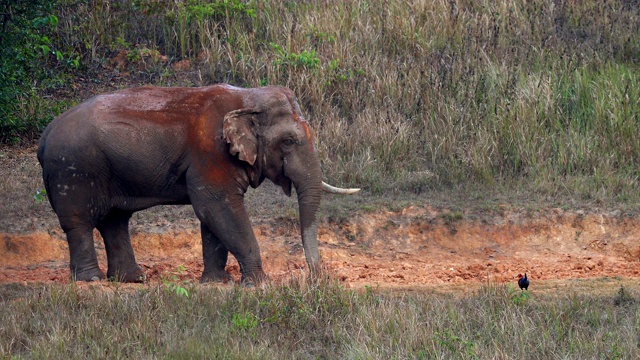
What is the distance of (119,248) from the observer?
31.1 feet

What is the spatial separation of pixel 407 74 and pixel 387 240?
3.46 m

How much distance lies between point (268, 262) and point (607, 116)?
4.66m

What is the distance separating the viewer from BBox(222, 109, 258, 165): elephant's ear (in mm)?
8680

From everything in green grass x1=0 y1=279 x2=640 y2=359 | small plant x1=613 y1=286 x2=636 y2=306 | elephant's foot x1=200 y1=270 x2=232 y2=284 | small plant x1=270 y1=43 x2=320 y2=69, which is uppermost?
green grass x1=0 y1=279 x2=640 y2=359

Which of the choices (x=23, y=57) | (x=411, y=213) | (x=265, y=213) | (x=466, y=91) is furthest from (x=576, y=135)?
(x=23, y=57)

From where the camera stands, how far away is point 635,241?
35.0 feet

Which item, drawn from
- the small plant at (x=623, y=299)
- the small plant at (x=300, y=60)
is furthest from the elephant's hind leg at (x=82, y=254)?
the small plant at (x=300, y=60)

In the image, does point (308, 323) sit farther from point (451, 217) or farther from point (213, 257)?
point (451, 217)

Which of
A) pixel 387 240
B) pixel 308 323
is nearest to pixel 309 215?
pixel 308 323

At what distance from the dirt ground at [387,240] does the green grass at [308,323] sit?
211 cm

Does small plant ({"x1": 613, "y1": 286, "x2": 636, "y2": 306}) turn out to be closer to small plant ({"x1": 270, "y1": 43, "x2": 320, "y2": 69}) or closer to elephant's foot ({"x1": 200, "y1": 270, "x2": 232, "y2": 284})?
elephant's foot ({"x1": 200, "y1": 270, "x2": 232, "y2": 284})

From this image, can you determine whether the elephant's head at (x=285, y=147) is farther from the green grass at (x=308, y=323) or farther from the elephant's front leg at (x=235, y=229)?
the green grass at (x=308, y=323)

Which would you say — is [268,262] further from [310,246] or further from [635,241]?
[635,241]

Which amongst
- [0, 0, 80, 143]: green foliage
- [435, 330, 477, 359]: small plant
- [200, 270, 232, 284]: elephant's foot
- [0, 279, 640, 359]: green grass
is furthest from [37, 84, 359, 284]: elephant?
[435, 330, 477, 359]: small plant
